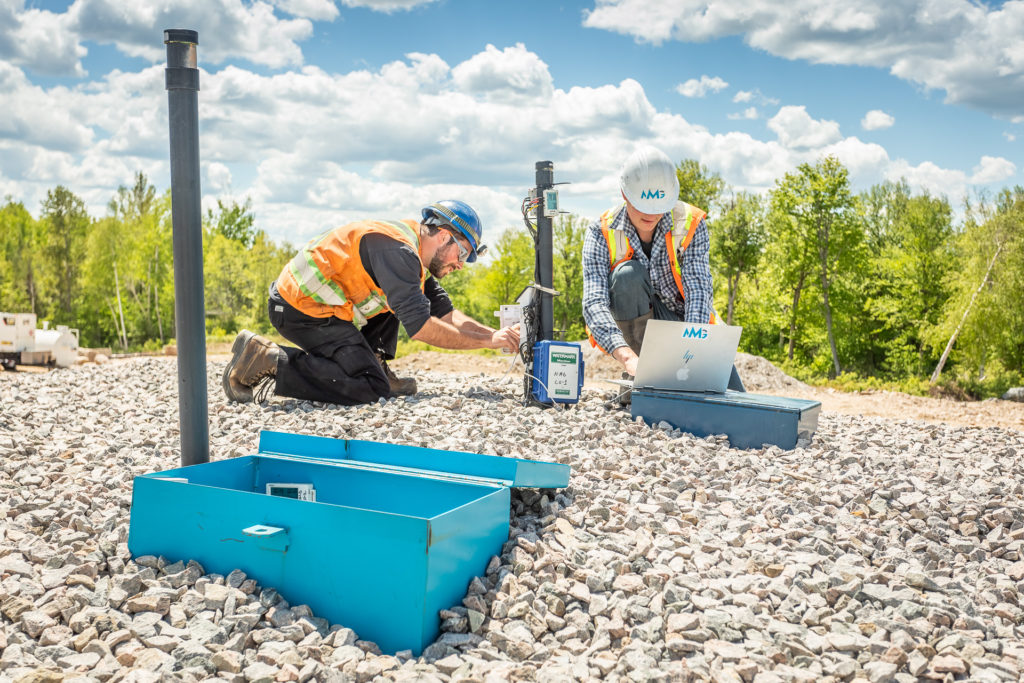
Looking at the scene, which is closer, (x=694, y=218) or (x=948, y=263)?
(x=694, y=218)

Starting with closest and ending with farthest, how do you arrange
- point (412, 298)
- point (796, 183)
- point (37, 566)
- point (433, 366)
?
1. point (37, 566)
2. point (412, 298)
3. point (433, 366)
4. point (796, 183)

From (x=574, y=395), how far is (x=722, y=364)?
42.7 inches

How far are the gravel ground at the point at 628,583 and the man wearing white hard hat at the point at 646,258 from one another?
1.46m

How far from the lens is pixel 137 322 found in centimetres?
4325

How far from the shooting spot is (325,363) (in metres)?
5.48

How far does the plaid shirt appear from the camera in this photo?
516cm

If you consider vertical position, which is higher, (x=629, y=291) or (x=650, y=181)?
(x=650, y=181)

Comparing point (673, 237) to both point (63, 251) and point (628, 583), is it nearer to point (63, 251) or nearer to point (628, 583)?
point (628, 583)

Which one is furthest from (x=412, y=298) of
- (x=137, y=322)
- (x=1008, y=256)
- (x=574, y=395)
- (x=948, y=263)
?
(x=137, y=322)

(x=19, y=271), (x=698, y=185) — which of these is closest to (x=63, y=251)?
(x=19, y=271)

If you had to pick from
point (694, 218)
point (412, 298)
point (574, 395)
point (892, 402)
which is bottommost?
point (892, 402)

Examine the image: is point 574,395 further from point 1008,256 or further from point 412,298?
point 1008,256

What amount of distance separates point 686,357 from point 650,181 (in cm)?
131

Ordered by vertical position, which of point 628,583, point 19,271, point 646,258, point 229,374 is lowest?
point 628,583
